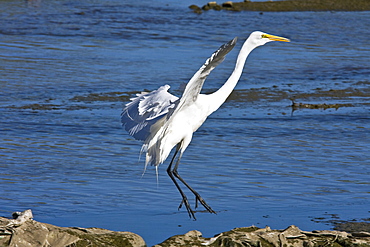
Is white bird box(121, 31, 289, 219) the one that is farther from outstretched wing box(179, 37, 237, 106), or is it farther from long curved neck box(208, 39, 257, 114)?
outstretched wing box(179, 37, 237, 106)

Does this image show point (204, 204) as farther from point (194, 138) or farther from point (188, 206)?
point (194, 138)

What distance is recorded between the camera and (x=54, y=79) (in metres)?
12.5

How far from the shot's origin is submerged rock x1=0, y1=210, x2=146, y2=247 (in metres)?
4.66

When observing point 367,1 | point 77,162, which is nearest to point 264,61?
point 77,162

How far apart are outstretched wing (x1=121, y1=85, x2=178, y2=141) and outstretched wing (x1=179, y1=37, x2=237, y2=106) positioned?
351 millimetres

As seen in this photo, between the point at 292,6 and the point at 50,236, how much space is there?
21.2 metres

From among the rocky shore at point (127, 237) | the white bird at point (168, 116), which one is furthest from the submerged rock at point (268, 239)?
the white bird at point (168, 116)

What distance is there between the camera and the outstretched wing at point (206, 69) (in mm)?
5133

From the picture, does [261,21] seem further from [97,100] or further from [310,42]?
[97,100]

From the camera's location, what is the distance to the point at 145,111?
6172mm

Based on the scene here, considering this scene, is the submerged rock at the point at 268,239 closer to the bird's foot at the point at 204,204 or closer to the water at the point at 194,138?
the water at the point at 194,138

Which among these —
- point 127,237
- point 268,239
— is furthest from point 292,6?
point 127,237

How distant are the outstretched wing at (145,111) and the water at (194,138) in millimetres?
764

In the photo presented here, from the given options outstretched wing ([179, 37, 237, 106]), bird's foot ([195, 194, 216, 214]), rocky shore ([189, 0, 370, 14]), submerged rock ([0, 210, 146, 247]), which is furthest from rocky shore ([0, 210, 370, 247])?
Answer: rocky shore ([189, 0, 370, 14])
